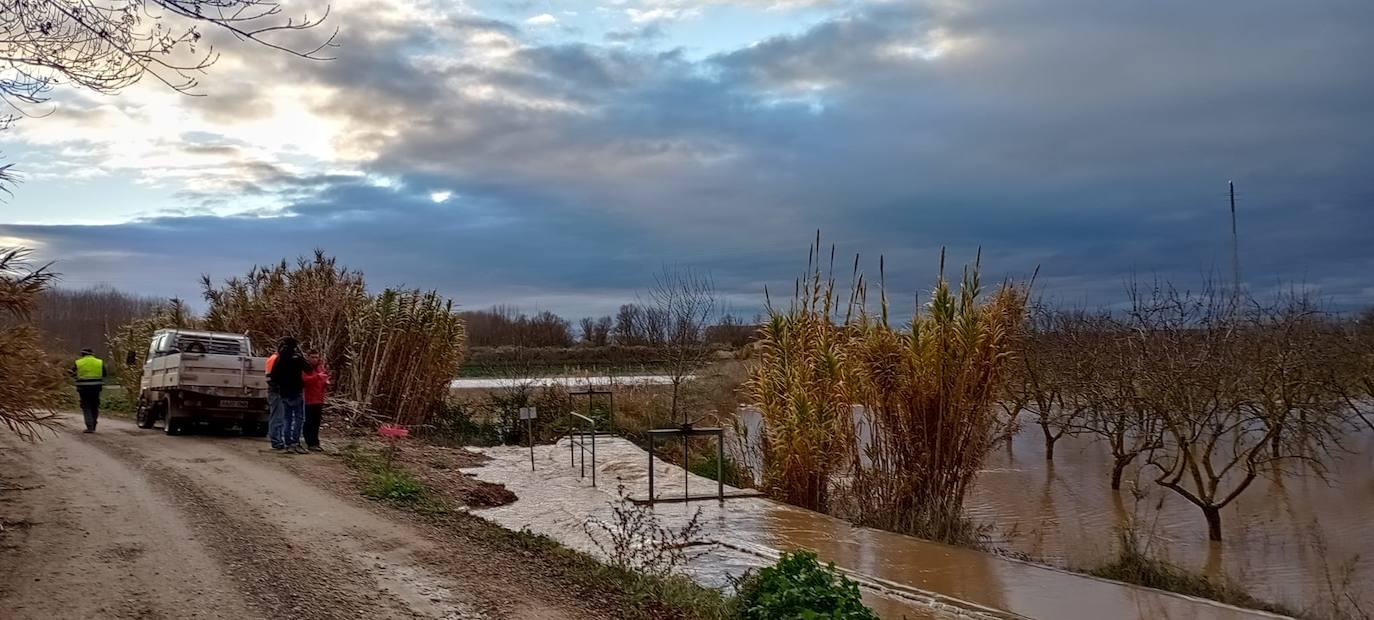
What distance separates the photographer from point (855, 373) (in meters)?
11.7

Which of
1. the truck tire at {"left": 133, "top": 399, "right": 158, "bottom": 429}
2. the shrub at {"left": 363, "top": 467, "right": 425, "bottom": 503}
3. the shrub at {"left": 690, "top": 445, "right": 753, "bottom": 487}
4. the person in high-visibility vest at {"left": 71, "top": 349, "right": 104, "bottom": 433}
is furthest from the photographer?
the truck tire at {"left": 133, "top": 399, "right": 158, "bottom": 429}

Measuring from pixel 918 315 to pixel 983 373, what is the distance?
1.00 m

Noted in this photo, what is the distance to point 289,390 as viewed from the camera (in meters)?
14.8

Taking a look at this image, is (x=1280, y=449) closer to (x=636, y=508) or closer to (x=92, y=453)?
(x=636, y=508)

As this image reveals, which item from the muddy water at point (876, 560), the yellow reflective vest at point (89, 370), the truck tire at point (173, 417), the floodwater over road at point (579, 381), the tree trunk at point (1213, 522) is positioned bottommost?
the tree trunk at point (1213, 522)

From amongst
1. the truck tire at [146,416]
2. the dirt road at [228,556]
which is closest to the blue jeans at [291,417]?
the dirt road at [228,556]

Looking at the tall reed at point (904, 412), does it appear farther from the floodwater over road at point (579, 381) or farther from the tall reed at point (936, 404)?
the floodwater over road at point (579, 381)

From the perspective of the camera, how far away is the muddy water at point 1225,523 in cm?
1159

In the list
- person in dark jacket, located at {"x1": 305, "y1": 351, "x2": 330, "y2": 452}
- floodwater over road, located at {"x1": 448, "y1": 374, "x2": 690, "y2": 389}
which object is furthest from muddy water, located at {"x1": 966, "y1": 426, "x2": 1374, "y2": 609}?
person in dark jacket, located at {"x1": 305, "y1": 351, "x2": 330, "y2": 452}

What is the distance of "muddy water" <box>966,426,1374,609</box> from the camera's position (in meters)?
11.6

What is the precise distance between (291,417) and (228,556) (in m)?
7.74

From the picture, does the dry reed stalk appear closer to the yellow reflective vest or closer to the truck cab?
the truck cab

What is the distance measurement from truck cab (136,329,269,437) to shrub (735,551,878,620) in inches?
511

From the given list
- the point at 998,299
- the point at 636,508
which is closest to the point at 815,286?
the point at 998,299
